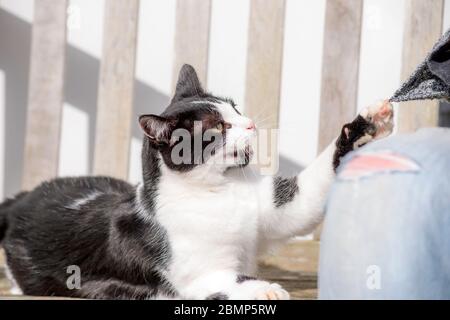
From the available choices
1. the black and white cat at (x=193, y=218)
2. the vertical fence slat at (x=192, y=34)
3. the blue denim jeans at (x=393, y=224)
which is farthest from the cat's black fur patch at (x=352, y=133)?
the vertical fence slat at (x=192, y=34)

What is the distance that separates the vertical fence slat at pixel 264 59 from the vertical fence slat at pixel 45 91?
579 mm

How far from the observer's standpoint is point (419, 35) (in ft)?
6.33

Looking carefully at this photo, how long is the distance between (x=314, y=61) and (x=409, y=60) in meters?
0.43

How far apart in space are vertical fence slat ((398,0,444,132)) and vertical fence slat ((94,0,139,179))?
2.63 feet

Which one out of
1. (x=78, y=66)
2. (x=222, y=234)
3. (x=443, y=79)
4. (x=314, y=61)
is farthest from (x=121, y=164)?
(x=443, y=79)

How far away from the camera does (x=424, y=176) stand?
763 millimetres

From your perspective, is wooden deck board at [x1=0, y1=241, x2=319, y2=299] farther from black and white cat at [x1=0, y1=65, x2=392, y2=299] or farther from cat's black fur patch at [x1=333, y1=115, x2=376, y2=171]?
cat's black fur patch at [x1=333, y1=115, x2=376, y2=171]

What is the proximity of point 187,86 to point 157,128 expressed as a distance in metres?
0.22

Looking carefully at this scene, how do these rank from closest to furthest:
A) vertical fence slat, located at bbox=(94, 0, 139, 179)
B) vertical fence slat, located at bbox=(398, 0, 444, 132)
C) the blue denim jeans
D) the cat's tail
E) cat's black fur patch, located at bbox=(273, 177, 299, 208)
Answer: the blue denim jeans
cat's black fur patch, located at bbox=(273, 177, 299, 208)
the cat's tail
vertical fence slat, located at bbox=(398, 0, 444, 132)
vertical fence slat, located at bbox=(94, 0, 139, 179)

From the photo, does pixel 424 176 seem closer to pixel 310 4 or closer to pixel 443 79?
pixel 443 79

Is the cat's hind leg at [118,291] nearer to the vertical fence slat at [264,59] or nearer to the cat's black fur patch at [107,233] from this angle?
the cat's black fur patch at [107,233]

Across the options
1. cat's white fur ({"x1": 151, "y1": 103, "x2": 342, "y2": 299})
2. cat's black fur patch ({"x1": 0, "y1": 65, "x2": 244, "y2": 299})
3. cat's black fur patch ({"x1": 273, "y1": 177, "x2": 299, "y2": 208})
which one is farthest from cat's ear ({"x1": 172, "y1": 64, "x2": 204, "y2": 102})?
cat's black fur patch ({"x1": 273, "y1": 177, "x2": 299, "y2": 208})

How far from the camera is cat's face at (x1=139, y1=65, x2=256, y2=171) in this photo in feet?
4.12

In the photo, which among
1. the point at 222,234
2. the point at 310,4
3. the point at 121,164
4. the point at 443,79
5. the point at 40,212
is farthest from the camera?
the point at 310,4
